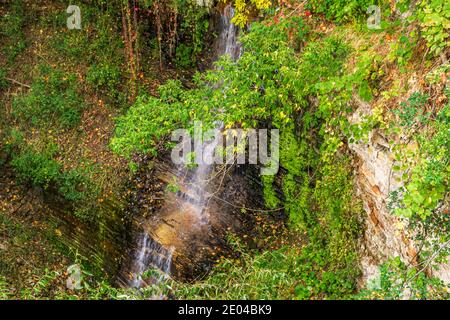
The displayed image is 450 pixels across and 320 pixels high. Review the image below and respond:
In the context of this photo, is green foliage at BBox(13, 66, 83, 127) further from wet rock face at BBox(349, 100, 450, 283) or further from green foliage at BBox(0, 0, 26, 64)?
wet rock face at BBox(349, 100, 450, 283)

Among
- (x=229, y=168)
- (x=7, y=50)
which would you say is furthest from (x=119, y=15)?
(x=229, y=168)

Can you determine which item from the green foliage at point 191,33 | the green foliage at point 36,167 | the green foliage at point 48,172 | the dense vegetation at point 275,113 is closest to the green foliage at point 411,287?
the dense vegetation at point 275,113

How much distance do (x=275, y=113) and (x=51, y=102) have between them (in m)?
5.71

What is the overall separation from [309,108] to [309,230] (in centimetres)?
196

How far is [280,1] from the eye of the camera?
7.04 metres

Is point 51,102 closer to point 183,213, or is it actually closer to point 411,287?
point 183,213

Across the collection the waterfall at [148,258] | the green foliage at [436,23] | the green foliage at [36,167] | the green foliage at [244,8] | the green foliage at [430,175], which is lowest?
the waterfall at [148,258]

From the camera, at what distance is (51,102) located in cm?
948

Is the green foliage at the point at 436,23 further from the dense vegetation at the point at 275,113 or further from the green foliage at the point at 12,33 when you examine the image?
the green foliage at the point at 12,33

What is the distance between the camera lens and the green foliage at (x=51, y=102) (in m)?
9.37

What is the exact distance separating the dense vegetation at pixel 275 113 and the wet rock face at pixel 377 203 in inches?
5.7

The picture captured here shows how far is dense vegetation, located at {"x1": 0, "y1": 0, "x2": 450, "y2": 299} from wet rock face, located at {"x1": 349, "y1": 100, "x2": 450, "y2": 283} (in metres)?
0.14

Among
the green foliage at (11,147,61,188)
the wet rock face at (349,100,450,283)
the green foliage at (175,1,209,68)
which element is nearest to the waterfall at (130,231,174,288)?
the green foliage at (11,147,61,188)

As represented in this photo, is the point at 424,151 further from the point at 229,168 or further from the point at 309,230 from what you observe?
the point at 229,168
